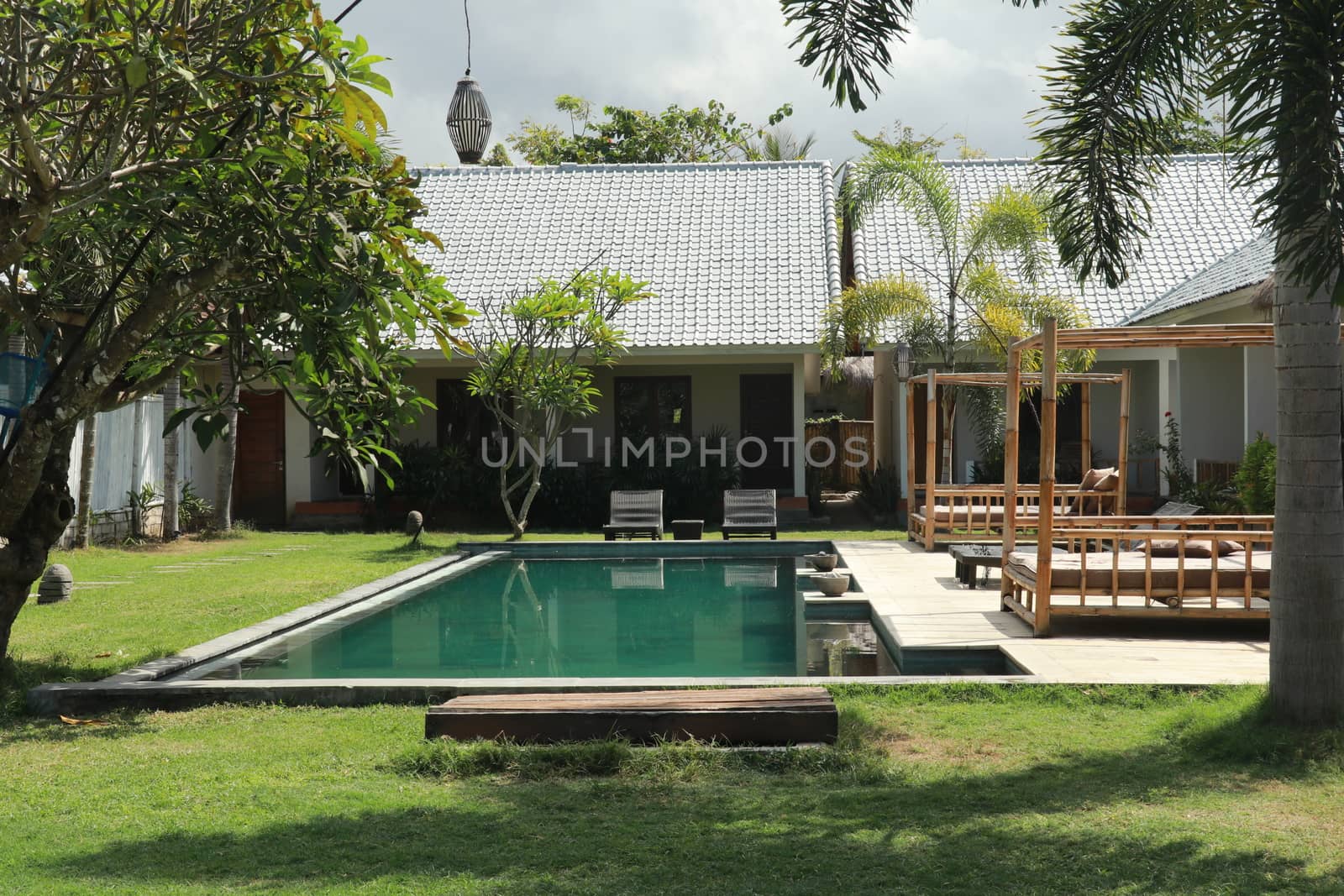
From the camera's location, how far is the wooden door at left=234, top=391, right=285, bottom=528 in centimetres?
2278

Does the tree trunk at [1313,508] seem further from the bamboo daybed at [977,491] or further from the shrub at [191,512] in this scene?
the shrub at [191,512]

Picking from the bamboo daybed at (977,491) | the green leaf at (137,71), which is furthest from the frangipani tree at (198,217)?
the bamboo daybed at (977,491)

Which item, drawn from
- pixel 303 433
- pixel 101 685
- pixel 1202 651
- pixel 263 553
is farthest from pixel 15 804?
pixel 303 433

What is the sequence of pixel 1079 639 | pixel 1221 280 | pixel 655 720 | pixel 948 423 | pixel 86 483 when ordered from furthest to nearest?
pixel 948 423, pixel 1221 280, pixel 86 483, pixel 1079 639, pixel 655 720

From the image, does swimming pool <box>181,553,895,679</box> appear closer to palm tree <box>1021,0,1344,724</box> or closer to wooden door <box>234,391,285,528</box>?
palm tree <box>1021,0,1344,724</box>

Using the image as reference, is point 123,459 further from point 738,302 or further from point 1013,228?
point 1013,228

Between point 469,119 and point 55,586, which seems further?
point 469,119

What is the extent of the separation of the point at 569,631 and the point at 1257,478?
8.94m

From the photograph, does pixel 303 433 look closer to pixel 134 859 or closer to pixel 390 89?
pixel 390 89

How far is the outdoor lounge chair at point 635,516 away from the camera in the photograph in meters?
18.8

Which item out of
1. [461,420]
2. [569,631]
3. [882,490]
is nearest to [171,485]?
[461,420]

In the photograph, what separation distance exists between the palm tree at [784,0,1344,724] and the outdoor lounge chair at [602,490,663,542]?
1095 centimetres

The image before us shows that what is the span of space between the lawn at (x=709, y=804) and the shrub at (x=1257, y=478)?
28.1 feet

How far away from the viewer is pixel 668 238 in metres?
25.1
